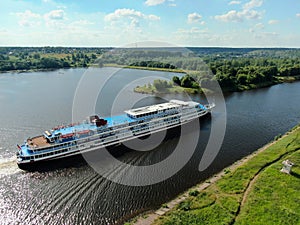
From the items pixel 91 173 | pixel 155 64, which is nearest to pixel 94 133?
pixel 91 173

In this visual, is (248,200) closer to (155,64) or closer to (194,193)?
(194,193)

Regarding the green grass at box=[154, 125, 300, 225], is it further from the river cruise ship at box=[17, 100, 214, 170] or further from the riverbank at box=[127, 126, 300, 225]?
the river cruise ship at box=[17, 100, 214, 170]

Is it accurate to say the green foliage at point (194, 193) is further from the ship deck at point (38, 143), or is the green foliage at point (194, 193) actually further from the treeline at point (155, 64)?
the treeline at point (155, 64)

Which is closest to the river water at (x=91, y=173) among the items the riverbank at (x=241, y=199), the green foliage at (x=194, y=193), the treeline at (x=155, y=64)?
the green foliage at (x=194, y=193)

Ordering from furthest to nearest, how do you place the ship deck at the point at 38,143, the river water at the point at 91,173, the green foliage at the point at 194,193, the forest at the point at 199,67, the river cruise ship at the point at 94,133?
the forest at the point at 199,67
the ship deck at the point at 38,143
the river cruise ship at the point at 94,133
the green foliage at the point at 194,193
the river water at the point at 91,173

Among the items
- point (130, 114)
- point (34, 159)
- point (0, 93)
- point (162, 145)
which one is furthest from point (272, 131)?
point (0, 93)

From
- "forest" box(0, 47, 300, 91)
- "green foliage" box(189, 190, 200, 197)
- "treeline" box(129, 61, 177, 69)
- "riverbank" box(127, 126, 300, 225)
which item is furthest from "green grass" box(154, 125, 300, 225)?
"treeline" box(129, 61, 177, 69)
